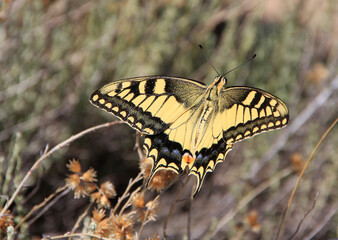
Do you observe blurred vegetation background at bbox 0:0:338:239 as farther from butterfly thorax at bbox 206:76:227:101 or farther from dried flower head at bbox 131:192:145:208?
dried flower head at bbox 131:192:145:208

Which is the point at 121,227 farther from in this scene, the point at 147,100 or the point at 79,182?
the point at 147,100

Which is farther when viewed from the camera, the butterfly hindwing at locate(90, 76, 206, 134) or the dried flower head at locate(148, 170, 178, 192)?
the butterfly hindwing at locate(90, 76, 206, 134)

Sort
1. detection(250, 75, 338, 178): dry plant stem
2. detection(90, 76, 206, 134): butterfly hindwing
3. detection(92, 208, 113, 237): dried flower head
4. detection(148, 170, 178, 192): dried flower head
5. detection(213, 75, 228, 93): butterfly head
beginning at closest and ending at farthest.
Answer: detection(92, 208, 113, 237): dried flower head < detection(148, 170, 178, 192): dried flower head < detection(90, 76, 206, 134): butterfly hindwing < detection(213, 75, 228, 93): butterfly head < detection(250, 75, 338, 178): dry plant stem

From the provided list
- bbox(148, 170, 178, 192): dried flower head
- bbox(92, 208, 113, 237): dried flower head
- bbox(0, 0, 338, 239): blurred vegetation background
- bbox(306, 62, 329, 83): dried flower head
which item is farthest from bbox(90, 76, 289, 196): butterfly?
bbox(306, 62, 329, 83): dried flower head

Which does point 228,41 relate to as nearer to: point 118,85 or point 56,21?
point 56,21

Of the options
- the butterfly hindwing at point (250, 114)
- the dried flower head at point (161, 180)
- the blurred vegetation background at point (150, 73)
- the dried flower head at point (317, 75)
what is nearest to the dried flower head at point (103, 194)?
the dried flower head at point (161, 180)

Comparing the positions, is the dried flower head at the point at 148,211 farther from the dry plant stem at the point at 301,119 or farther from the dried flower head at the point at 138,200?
the dry plant stem at the point at 301,119

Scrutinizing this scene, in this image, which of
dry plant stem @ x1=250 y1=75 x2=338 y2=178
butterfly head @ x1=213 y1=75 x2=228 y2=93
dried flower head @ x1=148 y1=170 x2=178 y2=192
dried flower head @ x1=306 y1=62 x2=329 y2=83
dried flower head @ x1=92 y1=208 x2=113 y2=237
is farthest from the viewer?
dried flower head @ x1=306 y1=62 x2=329 y2=83
